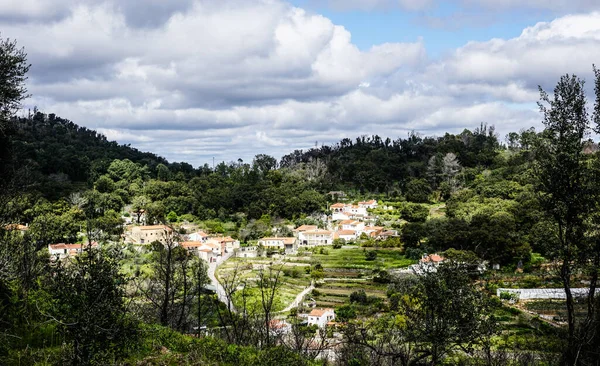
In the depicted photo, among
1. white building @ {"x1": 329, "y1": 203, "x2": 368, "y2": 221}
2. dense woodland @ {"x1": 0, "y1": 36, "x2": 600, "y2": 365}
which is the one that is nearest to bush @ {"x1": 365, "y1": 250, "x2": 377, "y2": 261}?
dense woodland @ {"x1": 0, "y1": 36, "x2": 600, "y2": 365}

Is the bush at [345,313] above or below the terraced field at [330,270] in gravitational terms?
below

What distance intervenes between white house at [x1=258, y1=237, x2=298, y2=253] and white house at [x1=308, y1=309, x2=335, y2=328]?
21674 millimetres

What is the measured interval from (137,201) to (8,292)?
5187cm

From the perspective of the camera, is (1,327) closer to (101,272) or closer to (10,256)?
(10,256)

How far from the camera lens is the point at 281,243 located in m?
51.8

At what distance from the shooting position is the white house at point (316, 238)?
54875mm

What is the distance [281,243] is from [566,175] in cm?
4243

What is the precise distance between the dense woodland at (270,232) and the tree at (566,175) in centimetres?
3

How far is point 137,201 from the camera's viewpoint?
6103 centimetres

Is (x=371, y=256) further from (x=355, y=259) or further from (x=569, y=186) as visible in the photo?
(x=569, y=186)

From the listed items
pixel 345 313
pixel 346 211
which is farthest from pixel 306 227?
pixel 345 313

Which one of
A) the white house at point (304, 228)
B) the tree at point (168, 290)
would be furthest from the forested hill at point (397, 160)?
the tree at point (168, 290)

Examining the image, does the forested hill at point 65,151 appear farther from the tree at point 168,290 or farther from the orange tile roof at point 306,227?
the orange tile roof at point 306,227

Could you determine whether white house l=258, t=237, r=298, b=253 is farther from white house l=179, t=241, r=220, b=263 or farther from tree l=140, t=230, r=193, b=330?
tree l=140, t=230, r=193, b=330
